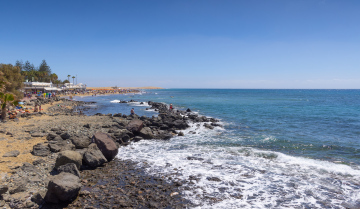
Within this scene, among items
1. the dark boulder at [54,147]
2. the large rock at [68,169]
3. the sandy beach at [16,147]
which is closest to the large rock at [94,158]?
the large rock at [68,169]

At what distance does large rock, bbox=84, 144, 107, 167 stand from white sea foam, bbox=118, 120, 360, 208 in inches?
84.1

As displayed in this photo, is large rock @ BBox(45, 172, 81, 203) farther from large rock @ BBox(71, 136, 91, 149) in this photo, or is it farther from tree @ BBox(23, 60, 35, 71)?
tree @ BBox(23, 60, 35, 71)

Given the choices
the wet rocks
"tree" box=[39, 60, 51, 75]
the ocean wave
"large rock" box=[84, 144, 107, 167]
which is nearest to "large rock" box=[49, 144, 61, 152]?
"large rock" box=[84, 144, 107, 167]

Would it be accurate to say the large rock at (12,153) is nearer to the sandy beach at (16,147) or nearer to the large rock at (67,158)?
the sandy beach at (16,147)

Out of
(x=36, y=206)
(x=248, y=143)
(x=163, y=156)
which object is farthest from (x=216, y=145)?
(x=36, y=206)

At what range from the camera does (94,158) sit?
11.9m

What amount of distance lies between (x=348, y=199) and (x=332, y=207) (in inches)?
48.0

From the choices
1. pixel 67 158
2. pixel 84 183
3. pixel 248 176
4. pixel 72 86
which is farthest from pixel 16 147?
pixel 72 86

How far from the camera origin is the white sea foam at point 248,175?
9.08 meters

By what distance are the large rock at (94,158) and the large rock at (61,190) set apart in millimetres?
3205

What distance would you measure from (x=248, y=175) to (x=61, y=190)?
29.3 feet

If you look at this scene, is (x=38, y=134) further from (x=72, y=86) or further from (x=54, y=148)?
(x=72, y=86)

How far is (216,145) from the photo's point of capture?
58.0 ft

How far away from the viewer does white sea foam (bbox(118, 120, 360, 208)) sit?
9.08m
